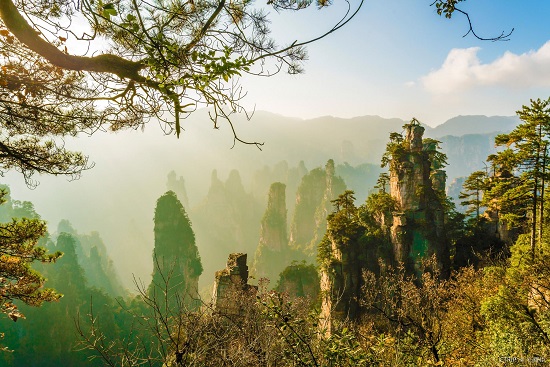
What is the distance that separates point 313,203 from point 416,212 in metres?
62.9

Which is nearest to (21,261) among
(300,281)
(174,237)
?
(300,281)

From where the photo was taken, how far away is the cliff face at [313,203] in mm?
78812

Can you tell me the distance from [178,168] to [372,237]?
6558 inches

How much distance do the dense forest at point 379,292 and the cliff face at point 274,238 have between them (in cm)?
2992

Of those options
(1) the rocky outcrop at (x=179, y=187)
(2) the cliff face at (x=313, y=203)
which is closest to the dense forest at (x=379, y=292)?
(2) the cliff face at (x=313, y=203)

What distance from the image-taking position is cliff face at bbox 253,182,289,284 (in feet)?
229

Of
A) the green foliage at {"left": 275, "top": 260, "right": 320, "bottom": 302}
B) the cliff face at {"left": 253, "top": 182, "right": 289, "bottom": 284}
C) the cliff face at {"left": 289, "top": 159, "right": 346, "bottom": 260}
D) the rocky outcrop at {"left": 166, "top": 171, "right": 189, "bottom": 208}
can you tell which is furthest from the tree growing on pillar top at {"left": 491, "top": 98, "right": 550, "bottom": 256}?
the rocky outcrop at {"left": 166, "top": 171, "right": 189, "bottom": 208}

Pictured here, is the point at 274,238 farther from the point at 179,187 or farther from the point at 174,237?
the point at 179,187

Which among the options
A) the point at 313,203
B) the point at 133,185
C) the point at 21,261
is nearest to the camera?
the point at 21,261

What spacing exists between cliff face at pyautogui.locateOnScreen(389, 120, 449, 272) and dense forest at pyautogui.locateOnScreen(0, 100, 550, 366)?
3.2 inches

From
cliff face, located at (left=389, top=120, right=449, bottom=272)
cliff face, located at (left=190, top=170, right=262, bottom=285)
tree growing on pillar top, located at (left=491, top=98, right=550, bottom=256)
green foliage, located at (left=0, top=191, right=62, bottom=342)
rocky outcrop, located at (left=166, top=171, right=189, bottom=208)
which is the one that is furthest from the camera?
rocky outcrop, located at (left=166, top=171, right=189, bottom=208)

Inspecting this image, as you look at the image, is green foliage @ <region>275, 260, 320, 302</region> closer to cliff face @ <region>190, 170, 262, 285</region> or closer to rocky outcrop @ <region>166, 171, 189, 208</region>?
cliff face @ <region>190, 170, 262, 285</region>

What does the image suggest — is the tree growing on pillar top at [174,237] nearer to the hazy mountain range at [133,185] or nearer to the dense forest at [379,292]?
the dense forest at [379,292]

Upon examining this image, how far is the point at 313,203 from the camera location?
3349 inches
